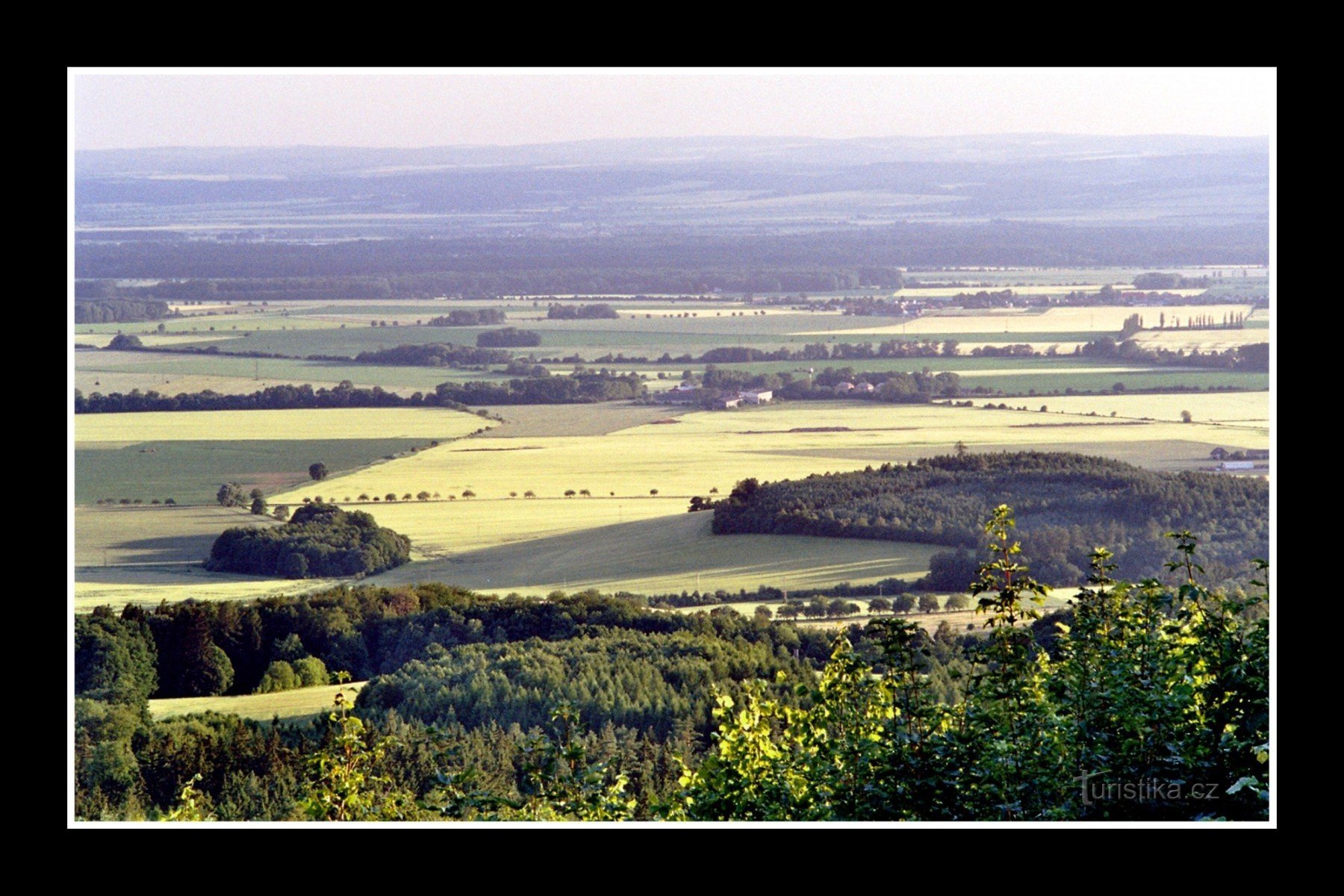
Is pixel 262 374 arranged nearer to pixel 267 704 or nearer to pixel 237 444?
pixel 237 444

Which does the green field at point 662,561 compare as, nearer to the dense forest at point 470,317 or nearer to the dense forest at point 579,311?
the dense forest at point 579,311

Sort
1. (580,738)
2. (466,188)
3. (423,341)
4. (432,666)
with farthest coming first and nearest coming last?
(423,341) < (466,188) < (432,666) < (580,738)

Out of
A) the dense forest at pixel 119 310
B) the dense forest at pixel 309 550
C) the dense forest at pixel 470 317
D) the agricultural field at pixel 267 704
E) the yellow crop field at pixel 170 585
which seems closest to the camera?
the agricultural field at pixel 267 704

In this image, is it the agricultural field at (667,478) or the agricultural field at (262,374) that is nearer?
the agricultural field at (667,478)

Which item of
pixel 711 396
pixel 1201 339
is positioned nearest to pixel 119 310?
pixel 711 396

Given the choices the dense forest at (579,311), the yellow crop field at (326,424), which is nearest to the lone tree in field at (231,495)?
the yellow crop field at (326,424)
